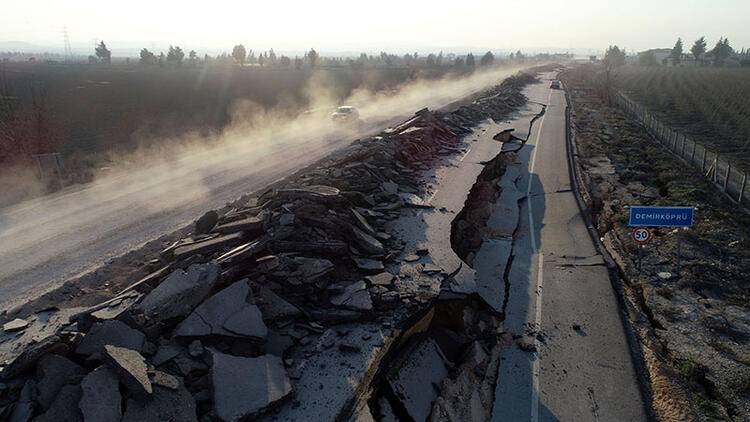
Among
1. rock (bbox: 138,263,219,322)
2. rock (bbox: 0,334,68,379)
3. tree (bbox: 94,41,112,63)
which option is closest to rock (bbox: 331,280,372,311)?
rock (bbox: 138,263,219,322)

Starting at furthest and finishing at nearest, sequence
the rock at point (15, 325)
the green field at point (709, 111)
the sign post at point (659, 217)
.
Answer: the green field at point (709, 111) < the sign post at point (659, 217) < the rock at point (15, 325)

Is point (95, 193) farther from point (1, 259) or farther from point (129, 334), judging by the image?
point (129, 334)

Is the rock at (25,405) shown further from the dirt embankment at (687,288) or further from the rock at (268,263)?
the dirt embankment at (687,288)

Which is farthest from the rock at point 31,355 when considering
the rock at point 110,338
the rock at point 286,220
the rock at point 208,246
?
the rock at point 286,220

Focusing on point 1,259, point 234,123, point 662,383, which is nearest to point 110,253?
point 1,259

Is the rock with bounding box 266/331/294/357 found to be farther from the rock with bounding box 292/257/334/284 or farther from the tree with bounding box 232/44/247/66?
the tree with bounding box 232/44/247/66

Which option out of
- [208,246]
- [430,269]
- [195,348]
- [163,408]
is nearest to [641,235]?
[430,269]
